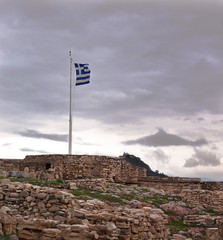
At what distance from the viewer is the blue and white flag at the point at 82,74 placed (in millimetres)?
39094

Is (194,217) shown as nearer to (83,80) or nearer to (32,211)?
(32,211)

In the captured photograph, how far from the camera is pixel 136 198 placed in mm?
28141

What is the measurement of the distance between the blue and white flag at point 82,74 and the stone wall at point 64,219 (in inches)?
795

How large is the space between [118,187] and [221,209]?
7079 millimetres

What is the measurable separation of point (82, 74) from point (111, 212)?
949 inches

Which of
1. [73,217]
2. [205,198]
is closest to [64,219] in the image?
[73,217]

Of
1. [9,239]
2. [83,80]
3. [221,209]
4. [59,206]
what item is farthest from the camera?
[83,80]

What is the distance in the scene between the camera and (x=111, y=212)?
16.4 metres

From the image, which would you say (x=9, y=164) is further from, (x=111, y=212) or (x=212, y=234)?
(x=111, y=212)

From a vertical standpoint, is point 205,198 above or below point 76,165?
below

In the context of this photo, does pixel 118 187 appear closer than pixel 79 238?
No

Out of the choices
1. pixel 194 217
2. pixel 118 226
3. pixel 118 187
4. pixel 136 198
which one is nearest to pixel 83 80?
pixel 118 187

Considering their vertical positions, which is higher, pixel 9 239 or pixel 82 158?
pixel 82 158

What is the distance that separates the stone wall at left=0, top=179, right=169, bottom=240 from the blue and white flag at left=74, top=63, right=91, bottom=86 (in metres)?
20.2
